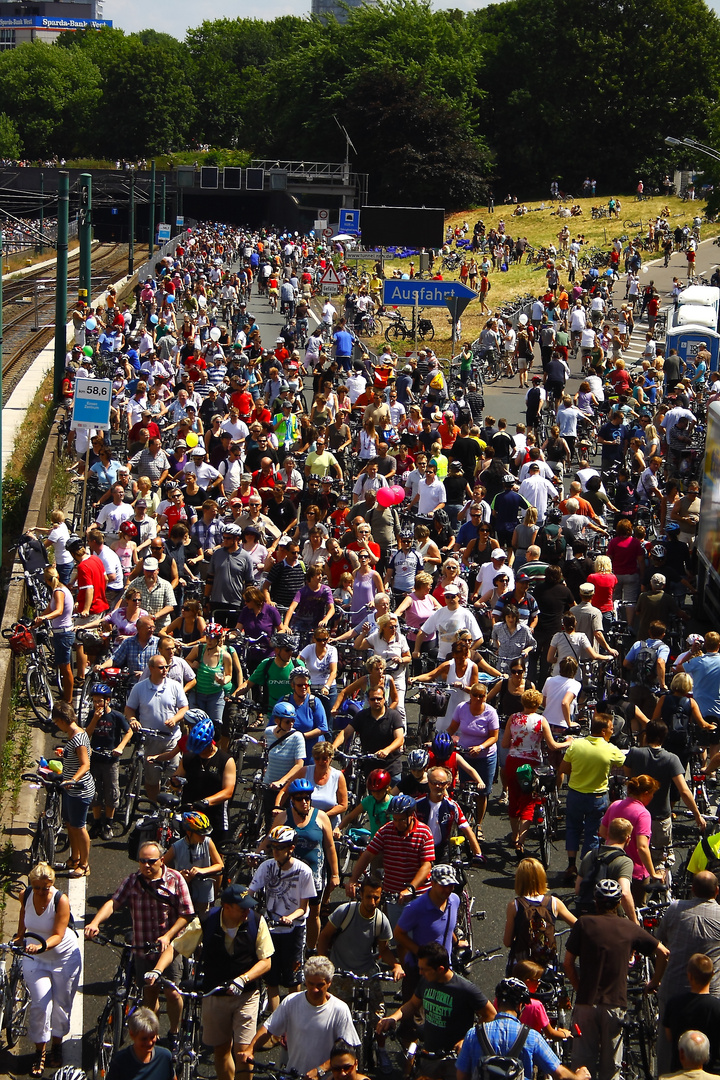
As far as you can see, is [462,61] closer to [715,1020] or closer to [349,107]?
[349,107]

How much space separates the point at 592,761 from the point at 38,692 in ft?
20.2

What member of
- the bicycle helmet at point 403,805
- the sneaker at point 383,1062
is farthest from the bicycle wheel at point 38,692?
the sneaker at point 383,1062

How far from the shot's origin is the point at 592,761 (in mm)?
10547

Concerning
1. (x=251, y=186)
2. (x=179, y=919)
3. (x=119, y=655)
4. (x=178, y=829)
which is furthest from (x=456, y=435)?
(x=251, y=186)

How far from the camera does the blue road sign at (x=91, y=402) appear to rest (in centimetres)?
1916

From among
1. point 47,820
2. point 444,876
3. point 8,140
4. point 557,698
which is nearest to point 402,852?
point 444,876

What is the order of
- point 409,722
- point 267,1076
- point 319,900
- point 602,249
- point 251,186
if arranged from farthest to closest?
point 251,186, point 602,249, point 409,722, point 319,900, point 267,1076

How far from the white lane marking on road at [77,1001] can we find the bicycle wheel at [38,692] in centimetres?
359

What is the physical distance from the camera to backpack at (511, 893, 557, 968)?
27.1 feet

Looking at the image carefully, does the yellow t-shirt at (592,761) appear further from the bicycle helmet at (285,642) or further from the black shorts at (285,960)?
the black shorts at (285,960)

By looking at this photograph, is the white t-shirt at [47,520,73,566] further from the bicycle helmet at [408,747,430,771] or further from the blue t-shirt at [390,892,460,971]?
the blue t-shirt at [390,892,460,971]

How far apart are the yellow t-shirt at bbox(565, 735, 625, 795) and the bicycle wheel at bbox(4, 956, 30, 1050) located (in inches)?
161

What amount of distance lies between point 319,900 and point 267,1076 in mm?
1170

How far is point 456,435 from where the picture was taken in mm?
20797
